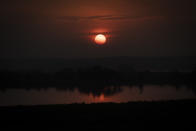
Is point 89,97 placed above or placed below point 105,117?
above

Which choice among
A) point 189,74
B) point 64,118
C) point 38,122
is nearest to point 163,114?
point 64,118

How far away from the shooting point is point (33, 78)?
43312 millimetres

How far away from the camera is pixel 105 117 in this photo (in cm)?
862

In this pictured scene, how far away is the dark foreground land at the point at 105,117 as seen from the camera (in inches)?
303

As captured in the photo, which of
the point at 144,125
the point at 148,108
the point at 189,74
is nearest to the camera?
the point at 144,125

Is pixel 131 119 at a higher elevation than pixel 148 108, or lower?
lower

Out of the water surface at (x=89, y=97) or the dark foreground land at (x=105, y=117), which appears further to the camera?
the water surface at (x=89, y=97)

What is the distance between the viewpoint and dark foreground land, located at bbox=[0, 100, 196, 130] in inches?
303

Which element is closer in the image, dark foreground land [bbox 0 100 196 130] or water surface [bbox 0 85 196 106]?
dark foreground land [bbox 0 100 196 130]

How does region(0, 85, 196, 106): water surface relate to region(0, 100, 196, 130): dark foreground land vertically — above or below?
above

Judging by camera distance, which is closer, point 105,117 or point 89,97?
point 105,117

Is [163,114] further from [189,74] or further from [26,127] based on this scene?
[189,74]

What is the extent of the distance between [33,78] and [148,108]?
116 feet

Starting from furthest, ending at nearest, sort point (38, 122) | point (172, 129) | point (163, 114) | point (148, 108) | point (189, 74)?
point (189, 74)
point (148, 108)
point (163, 114)
point (38, 122)
point (172, 129)
